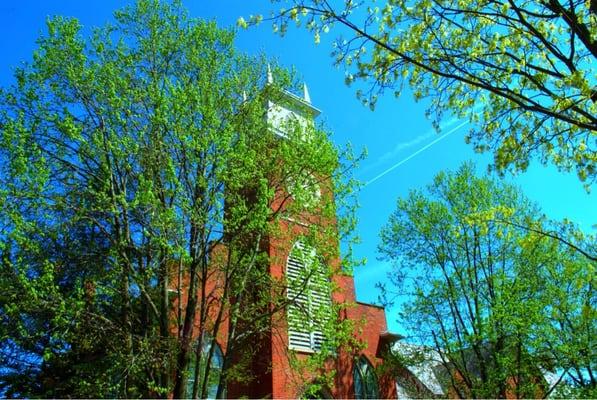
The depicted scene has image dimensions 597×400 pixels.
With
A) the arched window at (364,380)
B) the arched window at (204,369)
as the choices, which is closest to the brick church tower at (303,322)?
the arched window at (364,380)

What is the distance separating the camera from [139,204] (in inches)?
445

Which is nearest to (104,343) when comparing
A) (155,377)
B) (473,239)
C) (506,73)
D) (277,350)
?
(155,377)

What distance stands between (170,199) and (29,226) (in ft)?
10.6

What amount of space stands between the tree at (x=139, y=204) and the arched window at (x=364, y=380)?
751 centimetres

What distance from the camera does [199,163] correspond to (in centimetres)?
1217

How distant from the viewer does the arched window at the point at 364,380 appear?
19.5 m

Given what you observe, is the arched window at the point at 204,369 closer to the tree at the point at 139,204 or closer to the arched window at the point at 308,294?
the tree at the point at 139,204

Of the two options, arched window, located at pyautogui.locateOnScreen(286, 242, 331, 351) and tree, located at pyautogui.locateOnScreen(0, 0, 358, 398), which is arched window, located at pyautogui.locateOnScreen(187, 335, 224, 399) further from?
arched window, located at pyautogui.locateOnScreen(286, 242, 331, 351)

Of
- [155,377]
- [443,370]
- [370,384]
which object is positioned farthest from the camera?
[443,370]

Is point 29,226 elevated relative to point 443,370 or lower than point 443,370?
elevated

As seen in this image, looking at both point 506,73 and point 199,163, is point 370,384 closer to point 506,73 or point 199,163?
point 199,163

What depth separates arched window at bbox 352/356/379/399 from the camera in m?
19.5

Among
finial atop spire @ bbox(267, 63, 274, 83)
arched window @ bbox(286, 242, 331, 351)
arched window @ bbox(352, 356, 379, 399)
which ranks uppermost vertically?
finial atop spire @ bbox(267, 63, 274, 83)

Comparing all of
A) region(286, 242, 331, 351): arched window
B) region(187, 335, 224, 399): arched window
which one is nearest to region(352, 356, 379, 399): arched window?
region(187, 335, 224, 399): arched window
